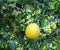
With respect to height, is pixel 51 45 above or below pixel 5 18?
below

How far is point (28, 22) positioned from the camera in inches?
80.0

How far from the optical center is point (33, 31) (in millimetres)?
1887

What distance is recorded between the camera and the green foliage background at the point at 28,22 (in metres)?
1.95

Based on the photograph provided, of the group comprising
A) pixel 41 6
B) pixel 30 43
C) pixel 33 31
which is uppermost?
pixel 41 6

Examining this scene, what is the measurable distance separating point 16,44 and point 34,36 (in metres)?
0.18

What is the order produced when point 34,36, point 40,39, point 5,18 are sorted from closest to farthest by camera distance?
point 34,36, point 40,39, point 5,18

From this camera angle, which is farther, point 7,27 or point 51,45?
point 7,27

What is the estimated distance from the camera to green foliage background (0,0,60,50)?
6.40 feet

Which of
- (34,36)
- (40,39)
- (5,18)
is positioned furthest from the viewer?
(5,18)

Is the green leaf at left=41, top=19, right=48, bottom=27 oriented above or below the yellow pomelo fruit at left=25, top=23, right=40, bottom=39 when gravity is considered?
above

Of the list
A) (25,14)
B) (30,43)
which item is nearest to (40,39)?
(30,43)

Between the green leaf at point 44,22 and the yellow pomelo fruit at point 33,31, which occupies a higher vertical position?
the green leaf at point 44,22

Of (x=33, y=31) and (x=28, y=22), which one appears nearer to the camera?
(x=33, y=31)

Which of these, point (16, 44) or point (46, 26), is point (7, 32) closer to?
point (16, 44)
